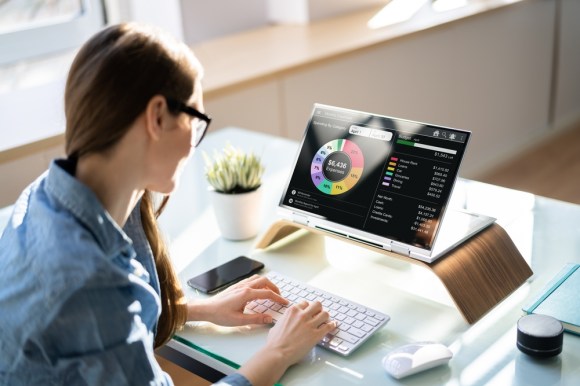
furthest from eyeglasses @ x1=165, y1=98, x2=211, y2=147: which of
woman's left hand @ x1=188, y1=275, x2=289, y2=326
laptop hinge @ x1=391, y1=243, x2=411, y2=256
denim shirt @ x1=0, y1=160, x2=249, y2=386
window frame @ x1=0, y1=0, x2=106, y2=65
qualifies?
window frame @ x1=0, y1=0, x2=106, y2=65

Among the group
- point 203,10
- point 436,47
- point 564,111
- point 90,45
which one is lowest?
point 564,111

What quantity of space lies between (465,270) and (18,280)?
74 cm

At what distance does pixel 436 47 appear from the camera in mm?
3361

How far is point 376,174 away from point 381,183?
0.02m

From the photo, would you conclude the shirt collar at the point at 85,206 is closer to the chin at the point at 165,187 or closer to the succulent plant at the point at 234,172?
the chin at the point at 165,187

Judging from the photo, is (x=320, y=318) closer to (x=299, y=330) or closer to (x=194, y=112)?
(x=299, y=330)

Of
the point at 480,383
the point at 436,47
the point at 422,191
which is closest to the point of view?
the point at 480,383

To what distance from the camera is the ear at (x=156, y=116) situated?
3.38ft

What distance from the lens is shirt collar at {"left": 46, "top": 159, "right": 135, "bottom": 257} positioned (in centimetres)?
101

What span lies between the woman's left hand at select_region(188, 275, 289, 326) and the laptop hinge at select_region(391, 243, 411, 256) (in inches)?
8.4

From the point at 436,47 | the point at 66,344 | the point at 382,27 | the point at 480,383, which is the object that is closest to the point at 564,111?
the point at 436,47

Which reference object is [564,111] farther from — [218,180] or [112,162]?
[112,162]

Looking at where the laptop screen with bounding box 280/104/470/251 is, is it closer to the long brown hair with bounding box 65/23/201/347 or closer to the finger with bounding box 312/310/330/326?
the finger with bounding box 312/310/330/326

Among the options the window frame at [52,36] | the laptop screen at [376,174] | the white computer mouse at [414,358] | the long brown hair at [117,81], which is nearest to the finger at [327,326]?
the white computer mouse at [414,358]
